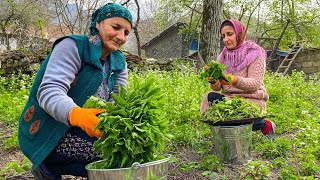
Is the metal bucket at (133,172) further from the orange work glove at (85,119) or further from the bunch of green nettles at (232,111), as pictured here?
the bunch of green nettles at (232,111)

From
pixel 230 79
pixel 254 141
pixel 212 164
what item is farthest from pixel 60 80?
pixel 254 141

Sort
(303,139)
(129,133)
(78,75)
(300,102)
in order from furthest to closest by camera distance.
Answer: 1. (300,102)
2. (303,139)
3. (78,75)
4. (129,133)

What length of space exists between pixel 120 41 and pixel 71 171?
843 mm

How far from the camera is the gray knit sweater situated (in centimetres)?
170

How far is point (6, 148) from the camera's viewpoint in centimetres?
342

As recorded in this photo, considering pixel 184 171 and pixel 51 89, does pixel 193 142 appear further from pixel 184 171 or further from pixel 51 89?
pixel 51 89

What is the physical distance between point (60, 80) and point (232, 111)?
1654 millimetres

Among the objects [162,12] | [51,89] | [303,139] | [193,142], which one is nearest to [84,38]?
[51,89]

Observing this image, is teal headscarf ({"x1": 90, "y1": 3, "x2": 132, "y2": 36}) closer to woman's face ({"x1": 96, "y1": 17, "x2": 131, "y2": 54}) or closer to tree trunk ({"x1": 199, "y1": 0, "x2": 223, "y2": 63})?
woman's face ({"x1": 96, "y1": 17, "x2": 131, "y2": 54})

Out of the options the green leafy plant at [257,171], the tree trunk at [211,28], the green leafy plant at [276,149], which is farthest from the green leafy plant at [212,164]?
the tree trunk at [211,28]

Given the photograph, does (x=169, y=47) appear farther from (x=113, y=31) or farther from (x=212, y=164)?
(x=113, y=31)

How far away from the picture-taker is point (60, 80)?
1.82 m

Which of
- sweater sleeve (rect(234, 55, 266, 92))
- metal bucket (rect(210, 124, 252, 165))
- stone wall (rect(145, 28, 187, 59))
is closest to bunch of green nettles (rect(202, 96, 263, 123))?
metal bucket (rect(210, 124, 252, 165))

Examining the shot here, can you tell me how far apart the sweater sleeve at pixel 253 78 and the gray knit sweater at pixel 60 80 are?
1.61m
